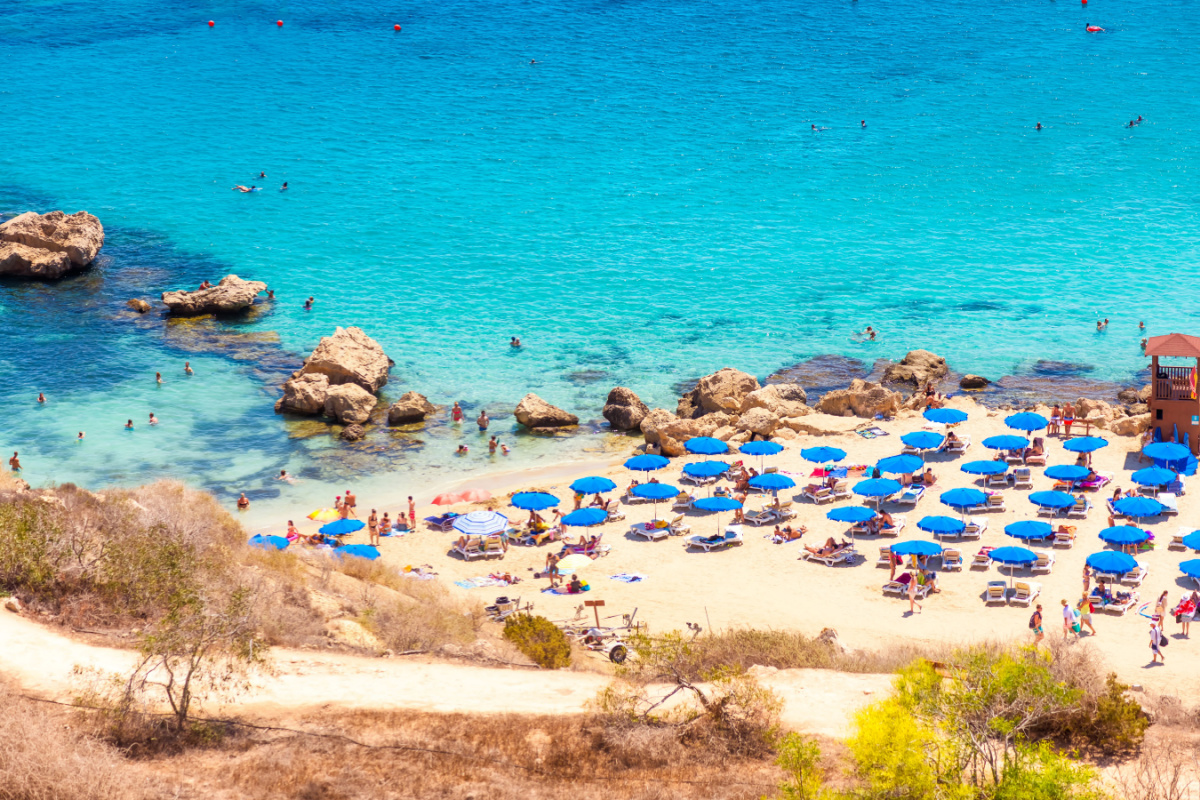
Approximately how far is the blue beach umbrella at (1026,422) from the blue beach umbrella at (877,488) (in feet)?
16.4

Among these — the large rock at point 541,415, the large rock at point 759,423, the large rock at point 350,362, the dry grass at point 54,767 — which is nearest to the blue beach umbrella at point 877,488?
the large rock at point 759,423

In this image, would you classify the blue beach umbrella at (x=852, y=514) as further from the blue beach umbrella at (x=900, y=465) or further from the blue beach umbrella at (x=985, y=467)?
the blue beach umbrella at (x=985, y=467)

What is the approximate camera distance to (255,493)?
31078 mm

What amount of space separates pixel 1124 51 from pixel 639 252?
47.5 meters

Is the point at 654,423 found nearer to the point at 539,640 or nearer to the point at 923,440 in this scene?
the point at 923,440

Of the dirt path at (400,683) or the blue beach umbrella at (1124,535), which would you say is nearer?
the dirt path at (400,683)

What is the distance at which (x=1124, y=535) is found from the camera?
Answer: 961 inches

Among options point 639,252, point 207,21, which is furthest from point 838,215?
point 207,21

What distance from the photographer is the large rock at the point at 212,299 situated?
44.1 meters

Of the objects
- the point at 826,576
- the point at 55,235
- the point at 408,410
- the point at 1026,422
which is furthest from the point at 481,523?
the point at 55,235

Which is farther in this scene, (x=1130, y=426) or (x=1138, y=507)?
(x=1130, y=426)

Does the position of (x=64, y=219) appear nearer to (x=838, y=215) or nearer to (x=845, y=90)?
(x=838, y=215)

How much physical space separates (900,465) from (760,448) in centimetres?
386

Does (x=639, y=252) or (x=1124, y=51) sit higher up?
(x=1124, y=51)
